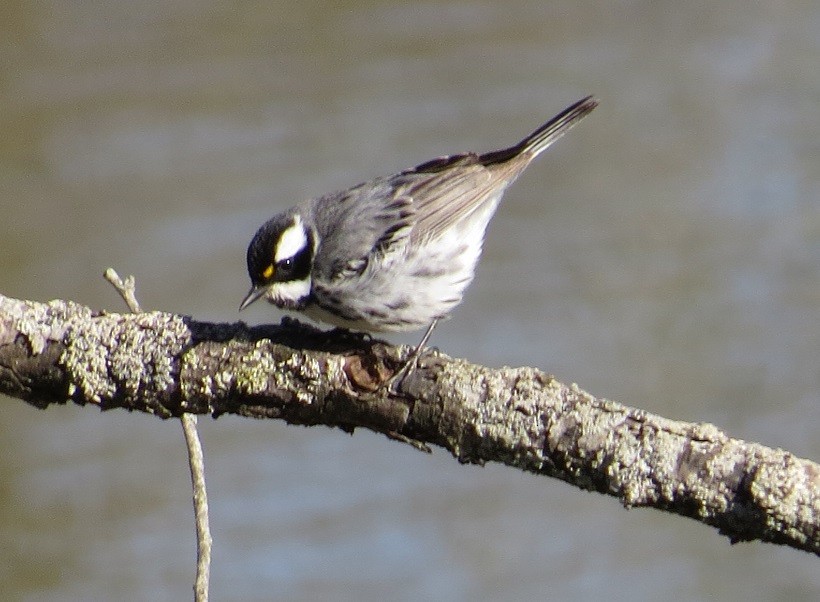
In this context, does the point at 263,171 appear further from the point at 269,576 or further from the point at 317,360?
the point at 317,360

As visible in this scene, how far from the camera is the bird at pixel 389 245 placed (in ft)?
18.6

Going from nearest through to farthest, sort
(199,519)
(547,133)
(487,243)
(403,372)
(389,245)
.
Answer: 1. (199,519)
2. (403,372)
3. (389,245)
4. (547,133)
5. (487,243)

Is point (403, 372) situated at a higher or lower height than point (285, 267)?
lower

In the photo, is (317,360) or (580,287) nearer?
(317,360)

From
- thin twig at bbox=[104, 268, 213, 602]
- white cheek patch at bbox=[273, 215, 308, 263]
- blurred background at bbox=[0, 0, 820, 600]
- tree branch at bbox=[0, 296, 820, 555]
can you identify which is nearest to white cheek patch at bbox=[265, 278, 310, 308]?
white cheek patch at bbox=[273, 215, 308, 263]

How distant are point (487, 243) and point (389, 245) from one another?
5808 mm

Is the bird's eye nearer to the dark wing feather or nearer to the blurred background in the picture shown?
the dark wing feather

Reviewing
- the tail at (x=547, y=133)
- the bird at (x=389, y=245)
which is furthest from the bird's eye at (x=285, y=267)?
the tail at (x=547, y=133)

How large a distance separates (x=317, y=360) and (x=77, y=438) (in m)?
7.09

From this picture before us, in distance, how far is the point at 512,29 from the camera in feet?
44.6

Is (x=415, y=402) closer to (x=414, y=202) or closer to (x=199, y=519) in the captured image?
(x=199, y=519)

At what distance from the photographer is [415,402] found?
4.56m

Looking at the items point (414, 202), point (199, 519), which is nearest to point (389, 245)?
point (414, 202)

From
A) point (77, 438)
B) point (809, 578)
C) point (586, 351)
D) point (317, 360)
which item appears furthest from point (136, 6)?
point (317, 360)
